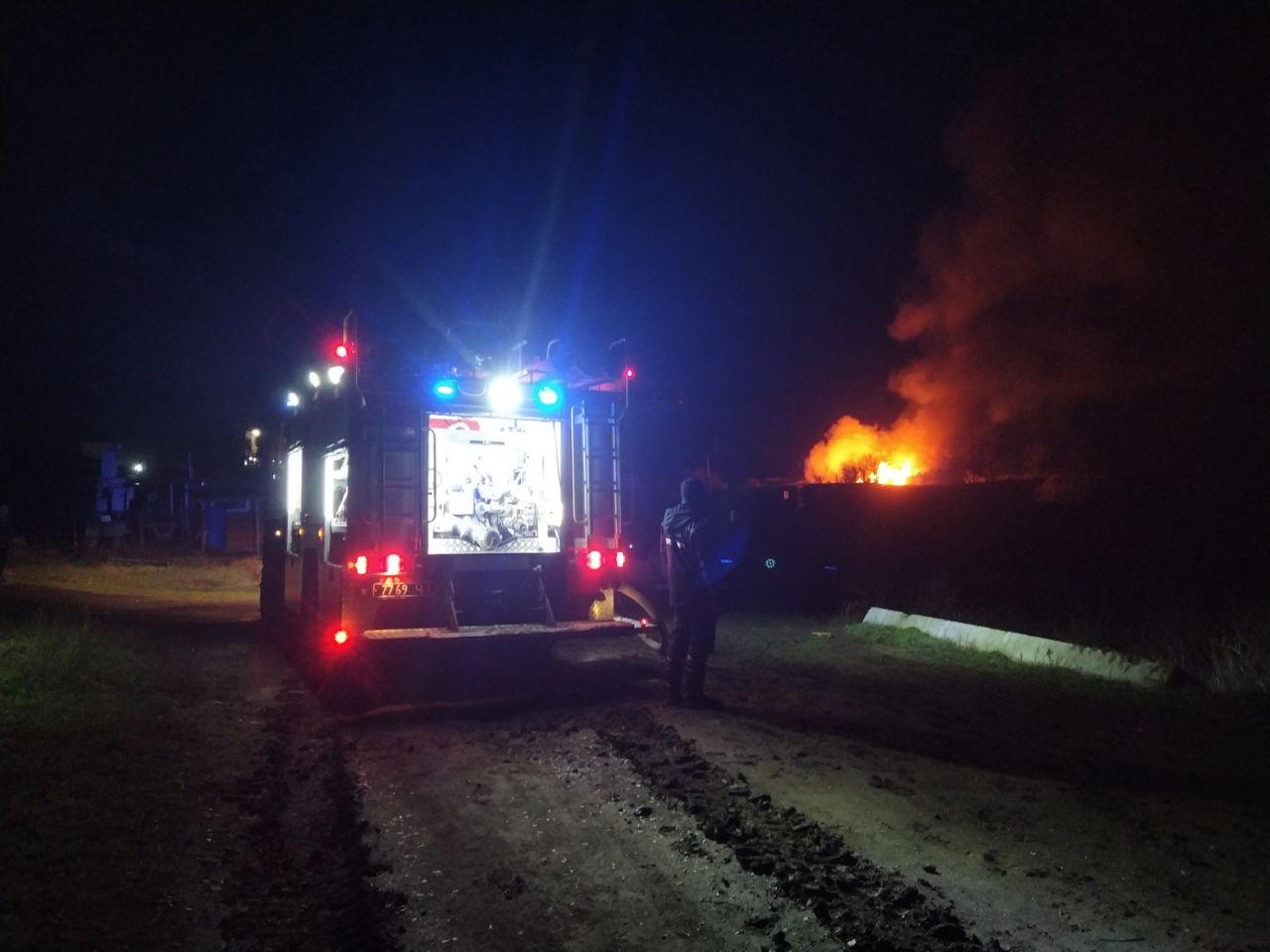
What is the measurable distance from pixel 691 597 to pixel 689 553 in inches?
14.6

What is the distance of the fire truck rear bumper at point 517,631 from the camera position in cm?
773

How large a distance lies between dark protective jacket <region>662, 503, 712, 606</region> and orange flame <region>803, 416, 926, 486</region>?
15560 mm

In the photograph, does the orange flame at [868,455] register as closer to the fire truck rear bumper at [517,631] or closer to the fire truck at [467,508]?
the fire truck at [467,508]

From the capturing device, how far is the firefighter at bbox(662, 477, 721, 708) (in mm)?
7824

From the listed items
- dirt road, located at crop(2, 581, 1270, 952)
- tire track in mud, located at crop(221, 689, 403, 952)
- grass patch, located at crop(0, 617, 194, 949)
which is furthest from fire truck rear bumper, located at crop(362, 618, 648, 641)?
grass patch, located at crop(0, 617, 194, 949)

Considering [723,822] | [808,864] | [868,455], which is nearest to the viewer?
[808,864]

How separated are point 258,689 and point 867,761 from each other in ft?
19.6

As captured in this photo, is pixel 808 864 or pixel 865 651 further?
pixel 865 651

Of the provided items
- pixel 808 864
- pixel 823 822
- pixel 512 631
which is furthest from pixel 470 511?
pixel 808 864

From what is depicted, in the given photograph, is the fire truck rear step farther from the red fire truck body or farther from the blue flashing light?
the blue flashing light

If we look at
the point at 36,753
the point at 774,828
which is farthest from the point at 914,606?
the point at 36,753

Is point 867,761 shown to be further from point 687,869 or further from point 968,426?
point 968,426

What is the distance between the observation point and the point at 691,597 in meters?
7.84

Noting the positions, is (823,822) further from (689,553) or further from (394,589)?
(394,589)
